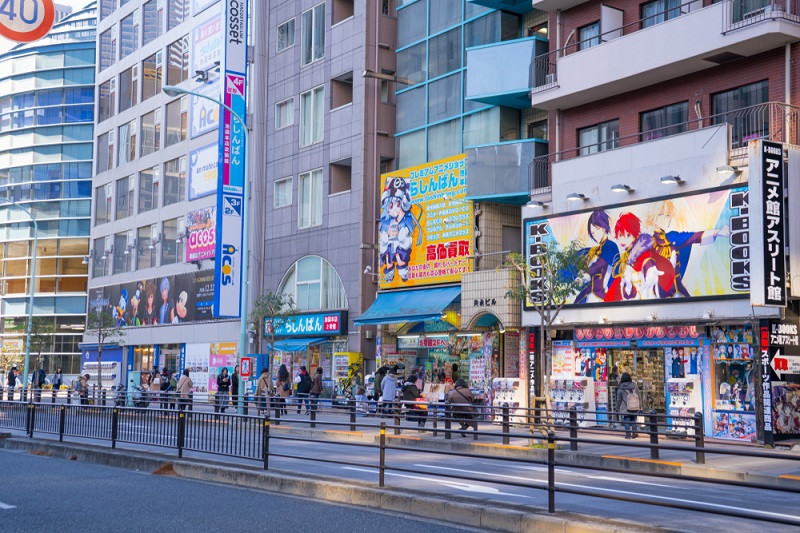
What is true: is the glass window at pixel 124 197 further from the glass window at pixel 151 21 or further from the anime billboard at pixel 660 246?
the anime billboard at pixel 660 246

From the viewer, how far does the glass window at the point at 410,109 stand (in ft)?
133

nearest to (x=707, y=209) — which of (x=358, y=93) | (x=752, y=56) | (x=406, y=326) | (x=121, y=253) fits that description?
(x=752, y=56)

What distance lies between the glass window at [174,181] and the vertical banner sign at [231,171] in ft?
33.8

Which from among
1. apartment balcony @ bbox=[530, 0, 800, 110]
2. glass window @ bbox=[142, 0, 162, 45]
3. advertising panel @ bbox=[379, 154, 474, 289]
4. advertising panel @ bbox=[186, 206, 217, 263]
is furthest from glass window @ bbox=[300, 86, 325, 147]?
glass window @ bbox=[142, 0, 162, 45]

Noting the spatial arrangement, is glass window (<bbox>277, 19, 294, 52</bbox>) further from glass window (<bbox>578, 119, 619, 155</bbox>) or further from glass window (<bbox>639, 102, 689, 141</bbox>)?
glass window (<bbox>639, 102, 689, 141</bbox>)

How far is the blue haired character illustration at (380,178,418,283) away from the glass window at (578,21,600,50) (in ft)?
32.0

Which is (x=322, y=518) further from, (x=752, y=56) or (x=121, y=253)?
(x=121, y=253)

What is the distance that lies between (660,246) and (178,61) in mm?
40912

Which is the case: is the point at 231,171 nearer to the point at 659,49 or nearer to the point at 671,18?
the point at 671,18

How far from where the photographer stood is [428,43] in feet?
133

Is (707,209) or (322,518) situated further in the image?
(707,209)

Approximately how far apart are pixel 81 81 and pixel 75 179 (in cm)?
1064

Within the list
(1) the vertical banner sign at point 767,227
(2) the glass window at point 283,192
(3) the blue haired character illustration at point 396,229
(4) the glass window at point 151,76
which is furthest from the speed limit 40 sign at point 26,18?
(4) the glass window at point 151,76

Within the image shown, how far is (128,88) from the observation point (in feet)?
223
